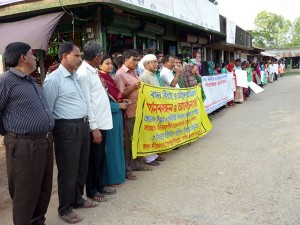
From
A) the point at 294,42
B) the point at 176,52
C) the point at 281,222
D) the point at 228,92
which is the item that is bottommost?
the point at 281,222

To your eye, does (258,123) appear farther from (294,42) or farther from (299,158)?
(294,42)

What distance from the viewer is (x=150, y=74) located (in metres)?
4.98

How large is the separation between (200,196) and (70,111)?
70.8 inches

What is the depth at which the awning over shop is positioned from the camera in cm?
555

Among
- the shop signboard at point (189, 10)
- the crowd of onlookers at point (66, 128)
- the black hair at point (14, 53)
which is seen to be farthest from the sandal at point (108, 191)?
the shop signboard at point (189, 10)

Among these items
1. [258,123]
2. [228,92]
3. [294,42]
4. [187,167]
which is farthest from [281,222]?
[294,42]

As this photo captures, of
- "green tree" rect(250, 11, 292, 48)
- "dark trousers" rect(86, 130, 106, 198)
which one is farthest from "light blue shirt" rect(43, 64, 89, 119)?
"green tree" rect(250, 11, 292, 48)

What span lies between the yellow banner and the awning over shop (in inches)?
86.9

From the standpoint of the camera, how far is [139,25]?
856 centimetres

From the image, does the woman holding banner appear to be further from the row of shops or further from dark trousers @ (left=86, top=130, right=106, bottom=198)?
the row of shops

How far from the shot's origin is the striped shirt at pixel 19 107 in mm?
2527

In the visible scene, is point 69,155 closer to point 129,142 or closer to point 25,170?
point 25,170

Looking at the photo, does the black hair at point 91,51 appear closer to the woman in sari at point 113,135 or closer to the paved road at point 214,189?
the woman in sari at point 113,135

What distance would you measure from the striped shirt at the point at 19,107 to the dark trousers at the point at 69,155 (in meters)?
0.39
